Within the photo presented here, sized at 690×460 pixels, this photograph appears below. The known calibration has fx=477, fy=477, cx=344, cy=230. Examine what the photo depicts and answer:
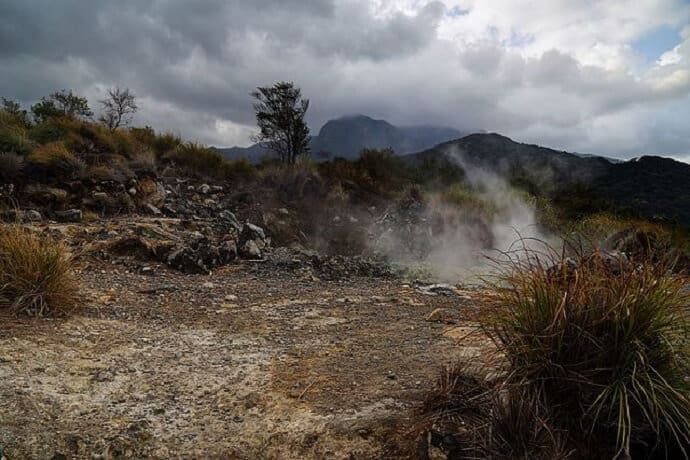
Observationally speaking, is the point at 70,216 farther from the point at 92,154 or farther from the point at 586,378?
the point at 586,378

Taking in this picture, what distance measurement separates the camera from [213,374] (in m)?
2.78

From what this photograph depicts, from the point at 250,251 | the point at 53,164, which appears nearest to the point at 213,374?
the point at 250,251

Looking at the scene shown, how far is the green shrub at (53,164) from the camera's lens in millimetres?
7750

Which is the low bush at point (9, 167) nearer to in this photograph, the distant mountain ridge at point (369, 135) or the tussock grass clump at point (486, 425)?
the tussock grass clump at point (486, 425)

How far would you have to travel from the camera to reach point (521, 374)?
6.48ft

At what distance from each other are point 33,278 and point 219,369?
5.66ft

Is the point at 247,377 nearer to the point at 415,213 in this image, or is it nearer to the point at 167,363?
the point at 167,363

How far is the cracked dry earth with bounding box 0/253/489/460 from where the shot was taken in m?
2.12

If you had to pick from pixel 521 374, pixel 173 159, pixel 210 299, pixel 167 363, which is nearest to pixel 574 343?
pixel 521 374

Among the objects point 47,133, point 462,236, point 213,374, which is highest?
point 47,133

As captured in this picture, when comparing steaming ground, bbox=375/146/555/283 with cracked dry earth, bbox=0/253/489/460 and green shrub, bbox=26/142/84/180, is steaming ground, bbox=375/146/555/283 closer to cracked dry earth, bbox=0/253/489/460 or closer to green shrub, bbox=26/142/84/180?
cracked dry earth, bbox=0/253/489/460

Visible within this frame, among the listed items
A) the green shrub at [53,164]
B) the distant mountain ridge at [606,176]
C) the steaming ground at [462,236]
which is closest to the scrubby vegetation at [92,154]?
the green shrub at [53,164]

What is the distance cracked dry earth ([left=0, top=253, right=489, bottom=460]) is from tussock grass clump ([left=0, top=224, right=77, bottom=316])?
0.44ft

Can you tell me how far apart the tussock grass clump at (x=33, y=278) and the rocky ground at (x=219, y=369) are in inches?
5.4
